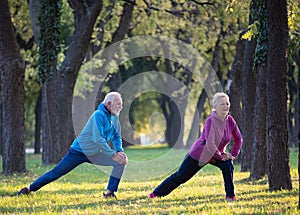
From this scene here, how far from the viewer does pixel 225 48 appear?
3538 cm

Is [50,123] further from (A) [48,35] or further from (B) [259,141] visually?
(B) [259,141]

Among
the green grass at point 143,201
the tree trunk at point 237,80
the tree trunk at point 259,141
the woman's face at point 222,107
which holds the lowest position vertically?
the green grass at point 143,201

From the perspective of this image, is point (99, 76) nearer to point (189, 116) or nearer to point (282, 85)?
point (189, 116)

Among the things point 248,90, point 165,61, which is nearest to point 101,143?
point 248,90

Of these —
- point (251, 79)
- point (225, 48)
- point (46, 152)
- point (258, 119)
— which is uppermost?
point (225, 48)

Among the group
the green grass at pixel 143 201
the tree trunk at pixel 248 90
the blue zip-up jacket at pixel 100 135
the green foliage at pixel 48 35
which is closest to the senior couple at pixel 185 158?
the blue zip-up jacket at pixel 100 135

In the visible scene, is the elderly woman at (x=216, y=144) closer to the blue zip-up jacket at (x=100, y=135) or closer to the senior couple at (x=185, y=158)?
the senior couple at (x=185, y=158)

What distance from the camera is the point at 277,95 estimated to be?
10.2 metres

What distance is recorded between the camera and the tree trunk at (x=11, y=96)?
15039 millimetres

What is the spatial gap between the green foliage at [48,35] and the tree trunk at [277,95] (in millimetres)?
10360

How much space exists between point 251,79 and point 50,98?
7.98 m

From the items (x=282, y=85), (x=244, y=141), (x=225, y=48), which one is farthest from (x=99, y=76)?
(x=282, y=85)

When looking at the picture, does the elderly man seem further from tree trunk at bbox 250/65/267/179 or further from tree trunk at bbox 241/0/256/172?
tree trunk at bbox 241/0/256/172

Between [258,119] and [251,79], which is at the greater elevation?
[251,79]
